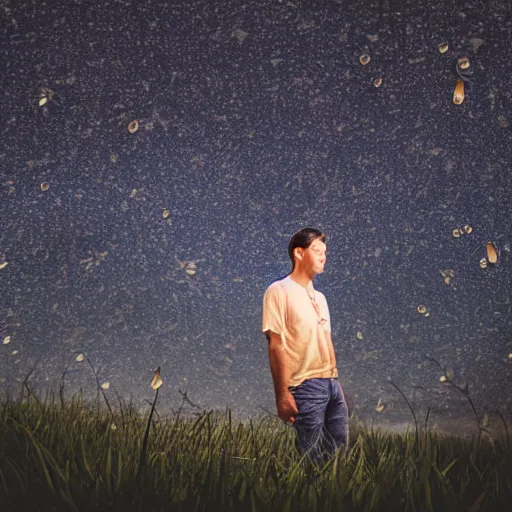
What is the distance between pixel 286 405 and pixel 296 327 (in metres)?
0.34

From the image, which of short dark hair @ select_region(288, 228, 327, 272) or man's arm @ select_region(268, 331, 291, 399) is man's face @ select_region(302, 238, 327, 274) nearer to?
short dark hair @ select_region(288, 228, 327, 272)

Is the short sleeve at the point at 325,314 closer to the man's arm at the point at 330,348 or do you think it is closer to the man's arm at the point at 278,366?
the man's arm at the point at 330,348

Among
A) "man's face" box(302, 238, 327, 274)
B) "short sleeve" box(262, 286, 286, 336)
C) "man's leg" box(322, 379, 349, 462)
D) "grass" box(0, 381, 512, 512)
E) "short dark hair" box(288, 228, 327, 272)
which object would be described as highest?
"short dark hair" box(288, 228, 327, 272)

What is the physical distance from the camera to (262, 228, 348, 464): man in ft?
9.91

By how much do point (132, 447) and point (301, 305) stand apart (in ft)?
4.05

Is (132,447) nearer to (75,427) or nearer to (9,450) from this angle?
(9,450)

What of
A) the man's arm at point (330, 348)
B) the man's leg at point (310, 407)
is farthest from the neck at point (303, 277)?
the man's leg at point (310, 407)

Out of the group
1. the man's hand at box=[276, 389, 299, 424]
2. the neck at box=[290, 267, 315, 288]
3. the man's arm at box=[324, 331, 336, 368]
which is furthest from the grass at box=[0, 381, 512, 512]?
the neck at box=[290, 267, 315, 288]

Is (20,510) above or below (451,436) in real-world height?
below

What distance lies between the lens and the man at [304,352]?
9.91ft

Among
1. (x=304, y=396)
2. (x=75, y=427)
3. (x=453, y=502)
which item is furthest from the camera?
(x=304, y=396)

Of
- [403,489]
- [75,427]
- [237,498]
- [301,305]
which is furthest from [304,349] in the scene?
[237,498]

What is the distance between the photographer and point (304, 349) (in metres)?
3.13

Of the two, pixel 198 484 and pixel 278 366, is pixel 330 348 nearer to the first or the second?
pixel 278 366
